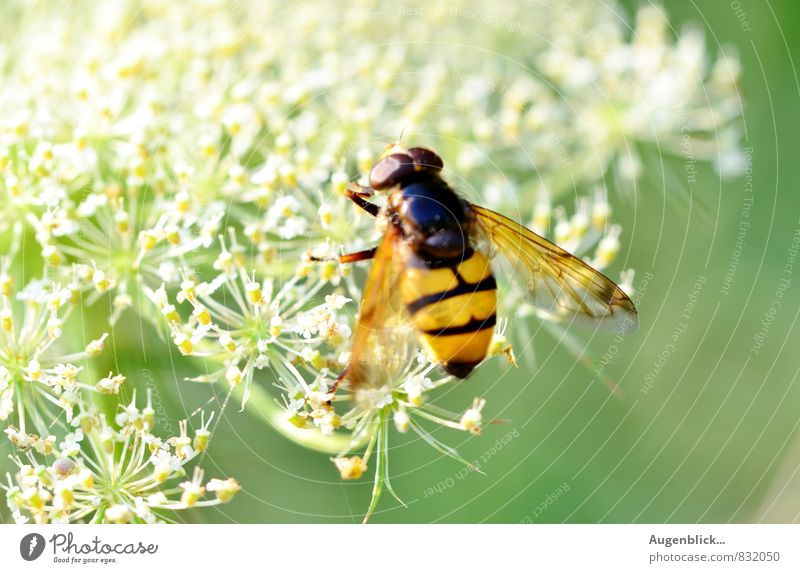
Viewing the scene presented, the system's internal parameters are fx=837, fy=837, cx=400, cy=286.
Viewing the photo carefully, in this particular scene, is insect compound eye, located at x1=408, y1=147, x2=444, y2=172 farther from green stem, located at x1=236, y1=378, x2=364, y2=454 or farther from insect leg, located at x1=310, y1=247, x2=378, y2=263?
green stem, located at x1=236, y1=378, x2=364, y2=454

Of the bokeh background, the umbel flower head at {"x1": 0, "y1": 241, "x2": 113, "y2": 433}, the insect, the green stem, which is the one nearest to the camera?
the insect

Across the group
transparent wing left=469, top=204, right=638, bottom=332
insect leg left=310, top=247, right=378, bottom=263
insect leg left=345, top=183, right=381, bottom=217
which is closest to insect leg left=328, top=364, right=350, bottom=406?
insect leg left=310, top=247, right=378, bottom=263

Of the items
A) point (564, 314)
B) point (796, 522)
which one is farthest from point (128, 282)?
point (796, 522)

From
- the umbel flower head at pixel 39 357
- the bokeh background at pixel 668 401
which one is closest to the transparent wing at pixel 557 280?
the bokeh background at pixel 668 401

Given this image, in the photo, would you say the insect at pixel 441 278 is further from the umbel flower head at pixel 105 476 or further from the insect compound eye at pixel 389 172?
the umbel flower head at pixel 105 476

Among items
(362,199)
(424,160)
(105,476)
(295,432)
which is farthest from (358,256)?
(105,476)

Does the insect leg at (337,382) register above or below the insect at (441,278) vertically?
below
